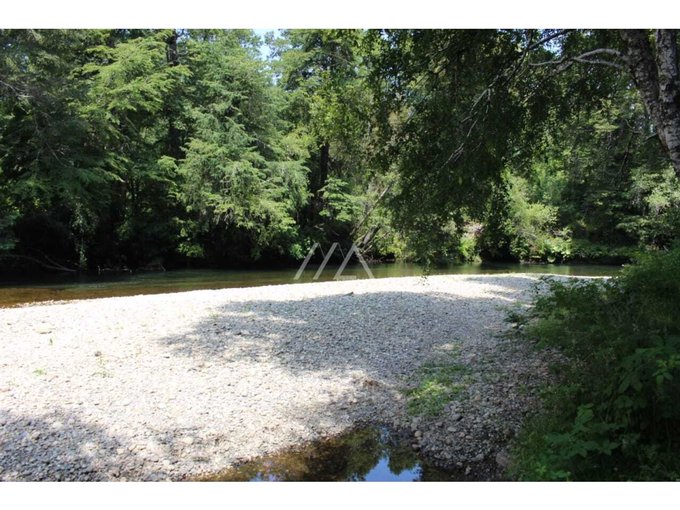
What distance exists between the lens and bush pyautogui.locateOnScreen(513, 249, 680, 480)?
10.6ft

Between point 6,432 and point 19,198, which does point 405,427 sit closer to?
point 6,432

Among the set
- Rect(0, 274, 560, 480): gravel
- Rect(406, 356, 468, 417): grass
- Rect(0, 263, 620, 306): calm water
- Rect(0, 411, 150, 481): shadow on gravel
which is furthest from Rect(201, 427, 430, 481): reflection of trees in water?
Rect(0, 263, 620, 306): calm water

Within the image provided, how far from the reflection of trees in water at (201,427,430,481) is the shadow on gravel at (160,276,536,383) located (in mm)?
1539

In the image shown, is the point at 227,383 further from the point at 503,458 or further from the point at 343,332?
the point at 503,458

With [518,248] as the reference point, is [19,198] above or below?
above

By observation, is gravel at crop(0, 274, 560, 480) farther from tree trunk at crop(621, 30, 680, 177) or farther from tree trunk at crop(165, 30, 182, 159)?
tree trunk at crop(165, 30, 182, 159)

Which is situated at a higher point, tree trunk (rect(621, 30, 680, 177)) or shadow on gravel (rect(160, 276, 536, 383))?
tree trunk (rect(621, 30, 680, 177))

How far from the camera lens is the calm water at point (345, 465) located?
409 cm

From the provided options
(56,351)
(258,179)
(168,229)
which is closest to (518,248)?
(258,179)

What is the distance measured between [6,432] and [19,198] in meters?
15.5

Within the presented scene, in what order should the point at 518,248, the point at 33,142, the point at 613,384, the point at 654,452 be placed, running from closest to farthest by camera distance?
1. the point at 654,452
2. the point at 613,384
3. the point at 33,142
4. the point at 518,248

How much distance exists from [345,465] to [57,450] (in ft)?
8.59

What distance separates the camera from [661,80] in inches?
163

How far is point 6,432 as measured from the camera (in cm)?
458
